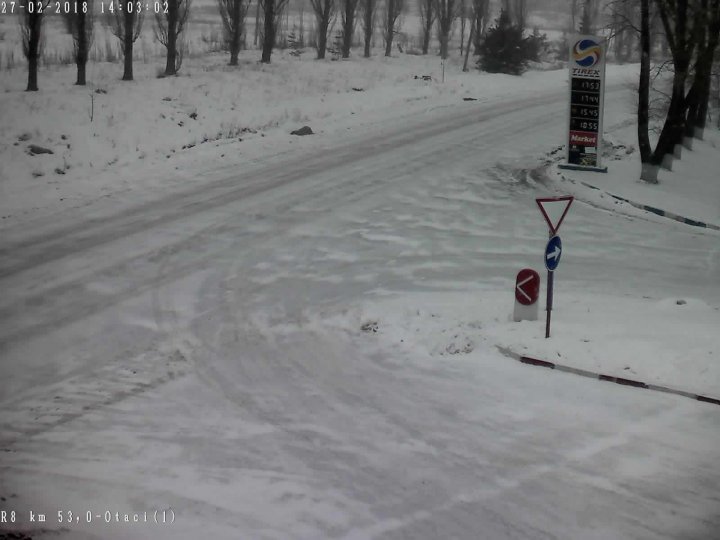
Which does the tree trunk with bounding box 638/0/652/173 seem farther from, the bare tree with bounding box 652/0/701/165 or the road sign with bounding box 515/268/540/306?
the road sign with bounding box 515/268/540/306

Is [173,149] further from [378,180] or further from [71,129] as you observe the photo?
[378,180]

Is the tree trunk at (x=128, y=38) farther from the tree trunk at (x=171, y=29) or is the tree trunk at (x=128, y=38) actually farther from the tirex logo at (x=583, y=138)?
the tirex logo at (x=583, y=138)

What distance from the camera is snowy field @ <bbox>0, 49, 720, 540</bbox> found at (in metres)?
6.73

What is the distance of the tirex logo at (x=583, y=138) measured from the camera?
21141 mm

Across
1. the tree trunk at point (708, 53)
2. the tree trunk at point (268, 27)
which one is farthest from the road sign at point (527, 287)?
the tree trunk at point (268, 27)

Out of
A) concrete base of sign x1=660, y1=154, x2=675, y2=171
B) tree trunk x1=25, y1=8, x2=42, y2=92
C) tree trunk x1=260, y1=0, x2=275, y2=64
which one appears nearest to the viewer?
concrete base of sign x1=660, y1=154, x2=675, y2=171

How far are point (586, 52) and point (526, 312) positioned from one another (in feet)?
40.9

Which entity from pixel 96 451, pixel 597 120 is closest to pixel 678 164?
pixel 597 120

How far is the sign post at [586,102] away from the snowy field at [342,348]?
0.57 metres

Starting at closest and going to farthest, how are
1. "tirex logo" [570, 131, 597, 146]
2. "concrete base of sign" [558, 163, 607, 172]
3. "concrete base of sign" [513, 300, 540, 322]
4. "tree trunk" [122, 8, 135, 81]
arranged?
"concrete base of sign" [513, 300, 540, 322]
"tirex logo" [570, 131, 597, 146]
"concrete base of sign" [558, 163, 607, 172]
"tree trunk" [122, 8, 135, 81]

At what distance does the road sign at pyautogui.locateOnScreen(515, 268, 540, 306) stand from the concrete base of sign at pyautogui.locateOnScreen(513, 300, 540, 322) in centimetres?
6

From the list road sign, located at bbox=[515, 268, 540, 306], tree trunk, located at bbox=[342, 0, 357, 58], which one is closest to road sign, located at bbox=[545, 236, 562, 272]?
road sign, located at bbox=[515, 268, 540, 306]

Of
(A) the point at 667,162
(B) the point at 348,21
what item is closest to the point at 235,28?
(B) the point at 348,21

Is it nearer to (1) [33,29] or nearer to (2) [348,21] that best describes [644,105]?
(1) [33,29]
